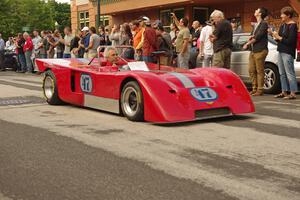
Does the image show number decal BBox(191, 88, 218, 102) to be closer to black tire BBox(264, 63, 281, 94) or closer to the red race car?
the red race car

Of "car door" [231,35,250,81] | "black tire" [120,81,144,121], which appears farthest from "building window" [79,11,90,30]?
"black tire" [120,81,144,121]

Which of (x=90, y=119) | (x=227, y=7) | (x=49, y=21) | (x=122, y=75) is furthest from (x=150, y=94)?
Result: (x=49, y=21)

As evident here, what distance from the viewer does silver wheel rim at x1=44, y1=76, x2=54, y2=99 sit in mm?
8922

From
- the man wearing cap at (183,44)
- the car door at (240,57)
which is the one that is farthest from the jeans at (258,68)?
the man wearing cap at (183,44)

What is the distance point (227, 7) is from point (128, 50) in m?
14.4

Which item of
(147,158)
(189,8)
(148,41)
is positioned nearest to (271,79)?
(148,41)

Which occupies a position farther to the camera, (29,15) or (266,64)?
(29,15)

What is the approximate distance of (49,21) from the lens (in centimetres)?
10094

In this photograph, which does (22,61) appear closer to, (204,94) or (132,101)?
(132,101)

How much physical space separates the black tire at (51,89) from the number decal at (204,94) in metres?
3.09

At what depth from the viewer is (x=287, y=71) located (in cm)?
948

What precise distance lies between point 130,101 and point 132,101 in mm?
53

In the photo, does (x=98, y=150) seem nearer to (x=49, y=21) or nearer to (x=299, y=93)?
(x=299, y=93)

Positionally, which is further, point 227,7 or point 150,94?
point 227,7
